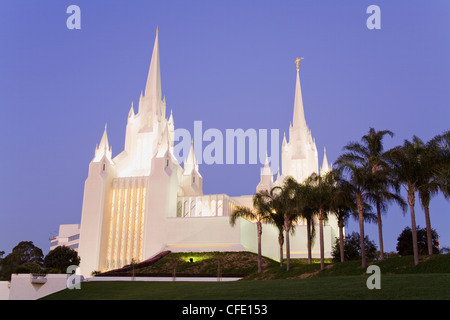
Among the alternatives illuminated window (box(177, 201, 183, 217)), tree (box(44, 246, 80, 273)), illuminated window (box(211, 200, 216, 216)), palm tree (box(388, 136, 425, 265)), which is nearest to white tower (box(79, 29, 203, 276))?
illuminated window (box(177, 201, 183, 217))

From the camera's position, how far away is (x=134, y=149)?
52.4 metres

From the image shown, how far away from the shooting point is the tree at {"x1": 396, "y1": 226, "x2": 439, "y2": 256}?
102ft

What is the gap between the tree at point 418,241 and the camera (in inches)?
1222

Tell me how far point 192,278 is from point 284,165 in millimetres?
34605

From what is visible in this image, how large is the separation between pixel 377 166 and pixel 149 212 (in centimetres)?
2680

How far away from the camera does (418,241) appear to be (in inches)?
1234

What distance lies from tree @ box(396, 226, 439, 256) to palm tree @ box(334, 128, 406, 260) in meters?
7.22

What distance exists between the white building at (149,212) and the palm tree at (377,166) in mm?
19752

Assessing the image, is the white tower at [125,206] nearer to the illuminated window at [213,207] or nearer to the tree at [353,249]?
the illuminated window at [213,207]

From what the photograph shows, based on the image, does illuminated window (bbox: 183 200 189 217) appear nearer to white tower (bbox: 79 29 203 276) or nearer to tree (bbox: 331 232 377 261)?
white tower (bbox: 79 29 203 276)

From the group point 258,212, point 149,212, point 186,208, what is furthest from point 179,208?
point 258,212

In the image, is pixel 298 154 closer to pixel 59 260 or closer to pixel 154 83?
pixel 154 83
